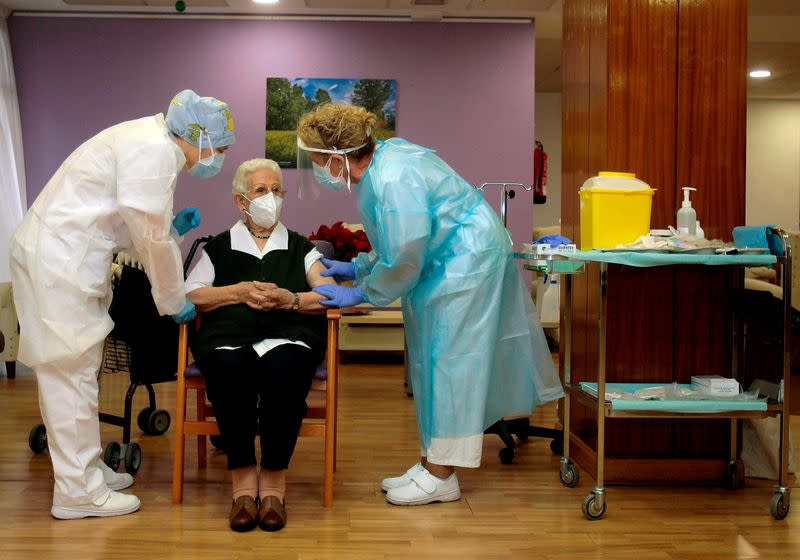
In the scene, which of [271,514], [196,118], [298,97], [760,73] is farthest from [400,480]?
[760,73]

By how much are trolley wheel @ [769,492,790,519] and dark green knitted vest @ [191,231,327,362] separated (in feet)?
5.01

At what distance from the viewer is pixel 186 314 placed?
2.79 meters

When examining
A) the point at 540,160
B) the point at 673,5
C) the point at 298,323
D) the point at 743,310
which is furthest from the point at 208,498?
the point at 540,160

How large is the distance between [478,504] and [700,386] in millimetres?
845

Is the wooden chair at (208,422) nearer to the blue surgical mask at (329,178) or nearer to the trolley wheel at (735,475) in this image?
the blue surgical mask at (329,178)

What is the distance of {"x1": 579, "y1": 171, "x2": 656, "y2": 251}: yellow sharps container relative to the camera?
2.85m

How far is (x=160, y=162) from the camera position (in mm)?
2578

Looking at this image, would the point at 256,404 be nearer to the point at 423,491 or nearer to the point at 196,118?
the point at 423,491

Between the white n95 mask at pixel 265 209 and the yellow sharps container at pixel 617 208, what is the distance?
42.2 inches

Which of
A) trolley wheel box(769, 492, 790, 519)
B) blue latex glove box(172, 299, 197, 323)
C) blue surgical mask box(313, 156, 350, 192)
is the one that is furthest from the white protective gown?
trolley wheel box(769, 492, 790, 519)

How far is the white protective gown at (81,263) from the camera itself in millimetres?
2553

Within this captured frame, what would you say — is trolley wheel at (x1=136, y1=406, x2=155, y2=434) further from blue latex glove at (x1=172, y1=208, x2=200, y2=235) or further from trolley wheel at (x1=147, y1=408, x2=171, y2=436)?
blue latex glove at (x1=172, y1=208, x2=200, y2=235)

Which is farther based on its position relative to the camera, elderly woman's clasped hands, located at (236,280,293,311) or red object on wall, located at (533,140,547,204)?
red object on wall, located at (533,140,547,204)

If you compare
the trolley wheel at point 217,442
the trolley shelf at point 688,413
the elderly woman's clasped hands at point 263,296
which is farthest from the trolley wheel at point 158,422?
the trolley shelf at point 688,413
